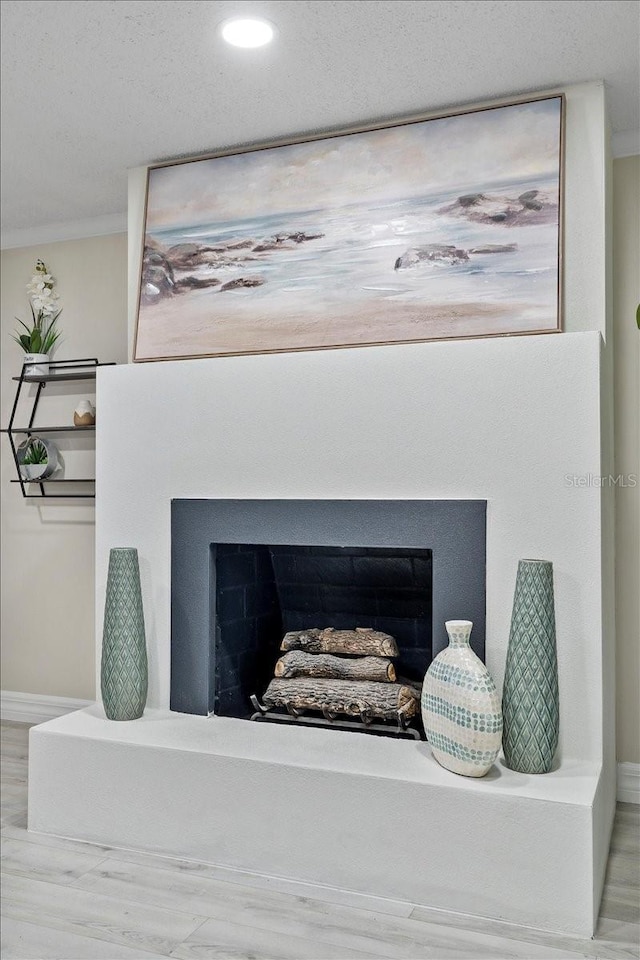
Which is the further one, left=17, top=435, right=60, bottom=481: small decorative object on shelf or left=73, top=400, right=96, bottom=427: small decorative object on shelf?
left=17, top=435, right=60, bottom=481: small decorative object on shelf

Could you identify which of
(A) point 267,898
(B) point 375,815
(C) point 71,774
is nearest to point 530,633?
(B) point 375,815

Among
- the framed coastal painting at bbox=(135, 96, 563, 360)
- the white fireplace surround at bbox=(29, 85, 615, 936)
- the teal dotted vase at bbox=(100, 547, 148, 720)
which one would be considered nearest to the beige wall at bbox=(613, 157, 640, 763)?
the white fireplace surround at bbox=(29, 85, 615, 936)

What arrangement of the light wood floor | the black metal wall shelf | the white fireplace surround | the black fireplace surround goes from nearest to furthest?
the light wood floor → the white fireplace surround → the black fireplace surround → the black metal wall shelf

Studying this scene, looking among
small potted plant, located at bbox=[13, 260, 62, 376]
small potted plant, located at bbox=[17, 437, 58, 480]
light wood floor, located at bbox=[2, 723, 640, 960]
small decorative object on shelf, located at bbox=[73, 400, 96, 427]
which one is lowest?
light wood floor, located at bbox=[2, 723, 640, 960]

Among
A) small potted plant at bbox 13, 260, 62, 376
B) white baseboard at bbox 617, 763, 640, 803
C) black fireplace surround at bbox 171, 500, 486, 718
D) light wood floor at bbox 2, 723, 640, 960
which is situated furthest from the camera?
small potted plant at bbox 13, 260, 62, 376

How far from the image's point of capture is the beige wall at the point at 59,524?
12.7 ft

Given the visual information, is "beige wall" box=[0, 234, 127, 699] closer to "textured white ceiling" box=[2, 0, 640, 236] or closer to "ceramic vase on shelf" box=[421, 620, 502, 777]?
"textured white ceiling" box=[2, 0, 640, 236]

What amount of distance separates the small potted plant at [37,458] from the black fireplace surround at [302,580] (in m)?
1.27

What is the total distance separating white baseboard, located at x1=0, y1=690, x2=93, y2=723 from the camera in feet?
12.9

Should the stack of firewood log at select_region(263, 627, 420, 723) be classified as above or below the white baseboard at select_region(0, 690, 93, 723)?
above

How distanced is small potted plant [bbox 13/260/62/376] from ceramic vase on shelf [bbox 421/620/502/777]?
2.52 m

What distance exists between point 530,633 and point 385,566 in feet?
2.75

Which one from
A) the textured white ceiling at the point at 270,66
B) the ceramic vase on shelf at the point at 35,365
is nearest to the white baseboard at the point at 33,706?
the ceramic vase on shelf at the point at 35,365

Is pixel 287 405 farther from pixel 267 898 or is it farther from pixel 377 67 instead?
pixel 267 898
